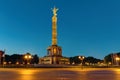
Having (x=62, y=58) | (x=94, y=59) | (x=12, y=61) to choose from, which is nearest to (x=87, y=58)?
(x=94, y=59)

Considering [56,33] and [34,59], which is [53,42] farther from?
[34,59]

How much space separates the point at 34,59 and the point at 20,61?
10.1 metres

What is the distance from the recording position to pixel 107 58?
149m

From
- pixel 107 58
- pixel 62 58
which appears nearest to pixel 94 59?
pixel 107 58

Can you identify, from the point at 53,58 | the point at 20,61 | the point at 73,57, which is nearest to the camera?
the point at 53,58

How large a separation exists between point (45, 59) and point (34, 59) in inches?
1579

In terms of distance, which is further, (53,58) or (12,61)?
(12,61)

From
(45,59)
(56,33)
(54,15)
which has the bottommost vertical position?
(45,59)

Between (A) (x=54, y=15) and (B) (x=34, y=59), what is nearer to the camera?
(A) (x=54, y=15)

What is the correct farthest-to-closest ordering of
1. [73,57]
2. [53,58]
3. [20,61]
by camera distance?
[73,57]
[20,61]
[53,58]

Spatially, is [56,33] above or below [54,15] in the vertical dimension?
below

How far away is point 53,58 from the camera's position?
10800 cm

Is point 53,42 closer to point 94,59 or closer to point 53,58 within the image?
point 53,58

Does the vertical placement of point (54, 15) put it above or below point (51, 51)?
above
